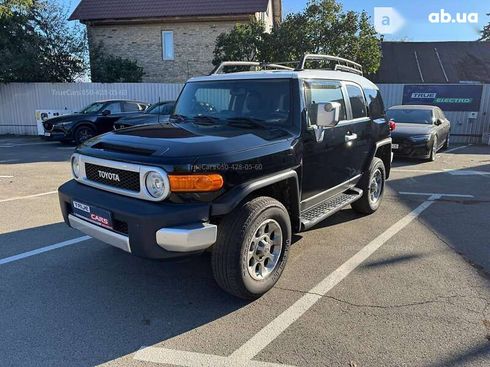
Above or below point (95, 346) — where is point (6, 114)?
above

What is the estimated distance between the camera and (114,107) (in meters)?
14.2

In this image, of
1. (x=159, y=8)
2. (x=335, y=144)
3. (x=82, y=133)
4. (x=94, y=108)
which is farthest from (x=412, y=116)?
(x=159, y=8)

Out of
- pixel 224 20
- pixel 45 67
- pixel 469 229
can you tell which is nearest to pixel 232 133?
pixel 469 229

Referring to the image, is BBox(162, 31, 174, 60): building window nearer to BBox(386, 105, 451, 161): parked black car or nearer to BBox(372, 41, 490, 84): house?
BBox(372, 41, 490, 84): house

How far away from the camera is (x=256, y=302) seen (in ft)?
11.7

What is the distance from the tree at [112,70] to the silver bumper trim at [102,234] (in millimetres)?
18811

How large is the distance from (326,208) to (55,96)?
56.7ft

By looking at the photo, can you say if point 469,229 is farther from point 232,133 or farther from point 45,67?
point 45,67

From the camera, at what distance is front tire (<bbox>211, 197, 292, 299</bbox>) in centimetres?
322

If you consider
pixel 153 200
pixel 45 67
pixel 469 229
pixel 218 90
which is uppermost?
pixel 45 67

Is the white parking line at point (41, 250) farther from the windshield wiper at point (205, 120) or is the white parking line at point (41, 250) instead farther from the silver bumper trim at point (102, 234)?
the windshield wiper at point (205, 120)

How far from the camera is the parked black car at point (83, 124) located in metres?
13.6

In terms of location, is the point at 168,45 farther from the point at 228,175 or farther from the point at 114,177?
the point at 228,175

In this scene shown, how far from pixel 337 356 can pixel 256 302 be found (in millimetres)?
929
